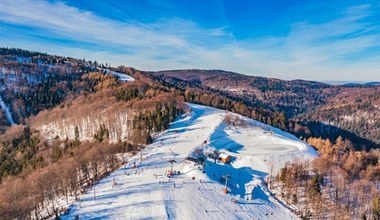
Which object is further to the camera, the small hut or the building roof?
the small hut

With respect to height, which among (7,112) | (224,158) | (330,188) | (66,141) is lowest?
(7,112)

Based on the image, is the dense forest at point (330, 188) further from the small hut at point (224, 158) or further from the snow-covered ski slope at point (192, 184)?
the small hut at point (224, 158)

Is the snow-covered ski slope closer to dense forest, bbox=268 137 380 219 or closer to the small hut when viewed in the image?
the small hut

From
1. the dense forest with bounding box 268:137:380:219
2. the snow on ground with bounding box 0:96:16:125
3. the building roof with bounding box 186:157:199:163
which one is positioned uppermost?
the building roof with bounding box 186:157:199:163

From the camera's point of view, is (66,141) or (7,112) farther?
(7,112)

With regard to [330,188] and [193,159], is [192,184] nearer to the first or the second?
[193,159]

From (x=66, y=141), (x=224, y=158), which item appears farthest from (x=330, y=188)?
(x=66, y=141)

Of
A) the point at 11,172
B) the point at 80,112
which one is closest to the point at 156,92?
the point at 80,112

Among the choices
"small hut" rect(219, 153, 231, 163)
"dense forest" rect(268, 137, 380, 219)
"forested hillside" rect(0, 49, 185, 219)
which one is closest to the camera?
"forested hillside" rect(0, 49, 185, 219)

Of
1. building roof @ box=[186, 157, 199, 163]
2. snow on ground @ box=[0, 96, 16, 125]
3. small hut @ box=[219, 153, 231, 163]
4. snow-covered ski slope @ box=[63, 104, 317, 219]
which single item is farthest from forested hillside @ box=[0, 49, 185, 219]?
small hut @ box=[219, 153, 231, 163]
